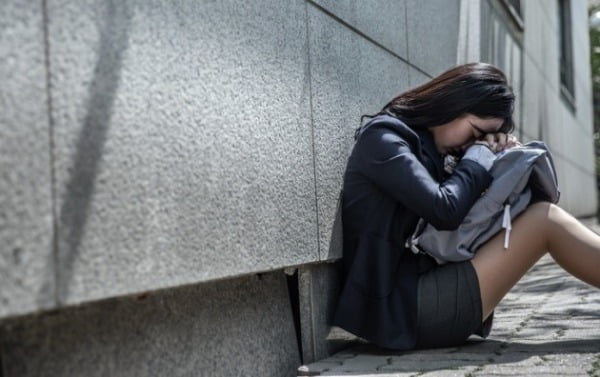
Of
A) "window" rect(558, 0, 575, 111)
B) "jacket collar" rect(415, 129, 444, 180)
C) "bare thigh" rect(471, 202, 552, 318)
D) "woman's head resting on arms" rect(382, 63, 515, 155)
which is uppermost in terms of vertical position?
"woman's head resting on arms" rect(382, 63, 515, 155)

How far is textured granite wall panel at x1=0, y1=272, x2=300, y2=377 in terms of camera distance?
2146 mm

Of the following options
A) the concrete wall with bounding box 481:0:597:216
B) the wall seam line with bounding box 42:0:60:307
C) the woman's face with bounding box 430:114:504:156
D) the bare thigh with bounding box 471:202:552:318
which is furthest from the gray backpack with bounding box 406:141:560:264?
the concrete wall with bounding box 481:0:597:216

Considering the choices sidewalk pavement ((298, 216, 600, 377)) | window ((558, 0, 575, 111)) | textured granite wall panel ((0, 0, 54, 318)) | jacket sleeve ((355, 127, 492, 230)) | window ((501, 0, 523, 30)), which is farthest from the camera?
window ((558, 0, 575, 111))

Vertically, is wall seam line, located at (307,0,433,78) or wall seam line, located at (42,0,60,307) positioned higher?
wall seam line, located at (42,0,60,307)

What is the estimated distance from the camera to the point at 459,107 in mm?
3914

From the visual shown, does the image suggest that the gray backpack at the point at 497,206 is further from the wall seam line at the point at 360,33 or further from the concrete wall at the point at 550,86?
the concrete wall at the point at 550,86

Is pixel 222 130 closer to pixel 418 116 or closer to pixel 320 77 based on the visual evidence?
pixel 320 77

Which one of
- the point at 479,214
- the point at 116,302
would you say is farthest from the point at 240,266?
the point at 479,214

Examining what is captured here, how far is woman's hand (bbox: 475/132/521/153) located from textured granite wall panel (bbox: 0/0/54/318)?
2.39 m

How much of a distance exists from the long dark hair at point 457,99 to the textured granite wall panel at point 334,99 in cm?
25

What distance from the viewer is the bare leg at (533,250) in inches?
145

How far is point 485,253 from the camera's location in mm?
3752

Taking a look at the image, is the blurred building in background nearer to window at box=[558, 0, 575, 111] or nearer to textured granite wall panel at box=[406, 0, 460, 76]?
textured granite wall panel at box=[406, 0, 460, 76]

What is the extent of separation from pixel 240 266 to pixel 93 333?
2.26 ft
